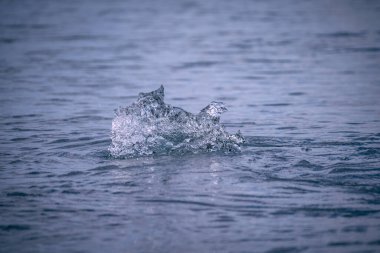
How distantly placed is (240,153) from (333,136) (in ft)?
6.27

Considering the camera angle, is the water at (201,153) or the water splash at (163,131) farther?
the water splash at (163,131)

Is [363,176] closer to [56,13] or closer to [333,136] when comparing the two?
[333,136]

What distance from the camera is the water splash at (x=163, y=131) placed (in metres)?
9.32

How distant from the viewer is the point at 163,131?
9.66 meters

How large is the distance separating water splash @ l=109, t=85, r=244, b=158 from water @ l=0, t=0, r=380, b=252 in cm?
26

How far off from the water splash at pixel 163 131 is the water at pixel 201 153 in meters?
0.26

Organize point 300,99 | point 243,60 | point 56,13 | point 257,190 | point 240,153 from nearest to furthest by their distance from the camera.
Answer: point 257,190
point 240,153
point 300,99
point 243,60
point 56,13

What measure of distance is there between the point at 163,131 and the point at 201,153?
0.79 metres

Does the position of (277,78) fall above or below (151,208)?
above

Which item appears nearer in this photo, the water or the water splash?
the water

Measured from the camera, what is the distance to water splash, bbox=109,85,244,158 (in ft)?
30.6

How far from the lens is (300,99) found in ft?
47.1

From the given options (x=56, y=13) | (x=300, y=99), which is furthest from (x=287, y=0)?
(x=300, y=99)

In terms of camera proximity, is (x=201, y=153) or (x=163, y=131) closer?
(x=201, y=153)
